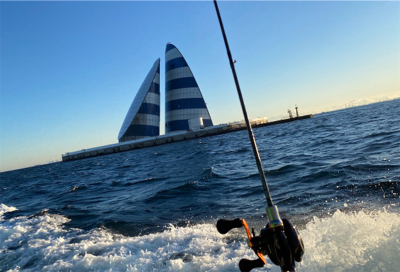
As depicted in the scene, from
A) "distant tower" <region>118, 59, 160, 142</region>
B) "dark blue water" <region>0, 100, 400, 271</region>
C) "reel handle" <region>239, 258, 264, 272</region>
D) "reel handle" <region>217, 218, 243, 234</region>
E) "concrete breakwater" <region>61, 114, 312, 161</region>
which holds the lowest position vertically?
"dark blue water" <region>0, 100, 400, 271</region>

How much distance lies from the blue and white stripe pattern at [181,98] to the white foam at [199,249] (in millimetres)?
56141

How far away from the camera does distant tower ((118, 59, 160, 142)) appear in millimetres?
59938

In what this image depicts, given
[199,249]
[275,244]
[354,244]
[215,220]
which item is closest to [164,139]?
[215,220]

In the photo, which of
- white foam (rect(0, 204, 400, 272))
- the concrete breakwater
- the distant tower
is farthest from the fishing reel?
the distant tower

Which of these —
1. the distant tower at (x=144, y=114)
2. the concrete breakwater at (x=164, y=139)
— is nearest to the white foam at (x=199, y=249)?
the concrete breakwater at (x=164, y=139)

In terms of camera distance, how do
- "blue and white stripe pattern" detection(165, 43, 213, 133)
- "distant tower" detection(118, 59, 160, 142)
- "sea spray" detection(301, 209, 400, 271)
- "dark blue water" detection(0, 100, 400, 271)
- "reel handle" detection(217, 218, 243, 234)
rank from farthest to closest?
1. "blue and white stripe pattern" detection(165, 43, 213, 133)
2. "distant tower" detection(118, 59, 160, 142)
3. "dark blue water" detection(0, 100, 400, 271)
4. "sea spray" detection(301, 209, 400, 271)
5. "reel handle" detection(217, 218, 243, 234)

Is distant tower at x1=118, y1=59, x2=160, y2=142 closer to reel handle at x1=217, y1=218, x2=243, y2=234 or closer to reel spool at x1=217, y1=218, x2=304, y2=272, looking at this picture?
reel handle at x1=217, y1=218, x2=243, y2=234

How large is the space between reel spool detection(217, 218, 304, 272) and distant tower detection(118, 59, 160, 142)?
197 ft

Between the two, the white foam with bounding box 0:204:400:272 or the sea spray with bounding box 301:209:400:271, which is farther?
the white foam with bounding box 0:204:400:272

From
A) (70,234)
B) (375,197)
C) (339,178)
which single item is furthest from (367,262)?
(70,234)

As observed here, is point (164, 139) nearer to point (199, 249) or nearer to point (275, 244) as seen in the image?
point (199, 249)

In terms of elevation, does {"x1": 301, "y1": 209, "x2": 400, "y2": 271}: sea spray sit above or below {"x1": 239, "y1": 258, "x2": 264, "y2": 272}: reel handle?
below

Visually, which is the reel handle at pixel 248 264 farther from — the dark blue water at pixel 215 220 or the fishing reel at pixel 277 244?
the dark blue water at pixel 215 220

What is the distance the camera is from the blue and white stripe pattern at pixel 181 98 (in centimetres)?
6212
